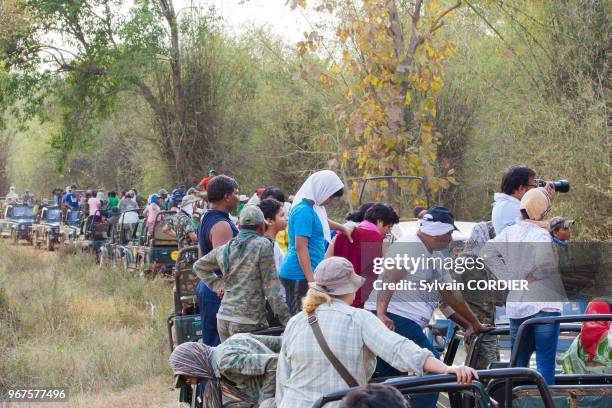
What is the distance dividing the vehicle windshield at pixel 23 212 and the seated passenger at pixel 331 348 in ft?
91.7

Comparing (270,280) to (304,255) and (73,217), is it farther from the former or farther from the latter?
(73,217)

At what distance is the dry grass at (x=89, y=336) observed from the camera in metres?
9.23

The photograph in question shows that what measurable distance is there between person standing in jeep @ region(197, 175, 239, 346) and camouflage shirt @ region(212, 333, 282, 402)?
1546 millimetres

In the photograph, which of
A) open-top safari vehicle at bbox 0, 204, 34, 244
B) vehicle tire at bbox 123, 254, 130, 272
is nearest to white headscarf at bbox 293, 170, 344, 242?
vehicle tire at bbox 123, 254, 130, 272

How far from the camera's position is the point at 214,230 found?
6.75 meters

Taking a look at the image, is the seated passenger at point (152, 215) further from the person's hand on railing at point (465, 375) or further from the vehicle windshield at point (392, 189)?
the person's hand on railing at point (465, 375)

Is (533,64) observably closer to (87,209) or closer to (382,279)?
(382,279)

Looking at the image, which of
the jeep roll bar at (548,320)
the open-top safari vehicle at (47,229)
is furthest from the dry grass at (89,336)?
the open-top safari vehicle at (47,229)

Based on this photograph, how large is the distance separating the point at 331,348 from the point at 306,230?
248 cm

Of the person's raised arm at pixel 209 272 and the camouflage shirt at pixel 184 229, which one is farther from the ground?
the person's raised arm at pixel 209 272

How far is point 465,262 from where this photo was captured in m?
6.69

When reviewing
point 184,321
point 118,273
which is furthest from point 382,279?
point 118,273

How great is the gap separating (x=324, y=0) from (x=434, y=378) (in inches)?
331

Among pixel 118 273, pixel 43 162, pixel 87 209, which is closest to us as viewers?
pixel 118 273
